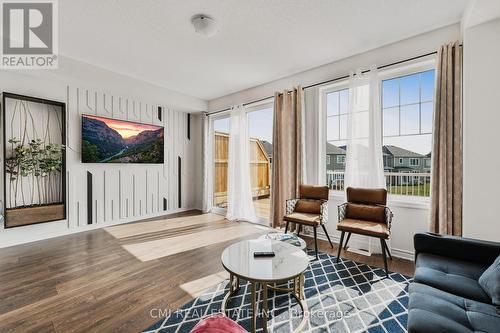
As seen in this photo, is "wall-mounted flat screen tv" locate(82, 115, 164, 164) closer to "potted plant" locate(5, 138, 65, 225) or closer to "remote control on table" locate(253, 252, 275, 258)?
"potted plant" locate(5, 138, 65, 225)

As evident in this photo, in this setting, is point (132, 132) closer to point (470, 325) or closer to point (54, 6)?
point (54, 6)

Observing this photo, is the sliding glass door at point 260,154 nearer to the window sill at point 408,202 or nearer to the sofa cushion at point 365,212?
the sofa cushion at point 365,212

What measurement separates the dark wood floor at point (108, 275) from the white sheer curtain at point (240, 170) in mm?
884

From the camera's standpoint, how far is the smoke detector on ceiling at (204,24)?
2.47 metres

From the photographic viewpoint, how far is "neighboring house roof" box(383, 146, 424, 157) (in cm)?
303

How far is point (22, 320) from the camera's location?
1.74m

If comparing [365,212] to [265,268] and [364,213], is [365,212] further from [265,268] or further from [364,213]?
[265,268]

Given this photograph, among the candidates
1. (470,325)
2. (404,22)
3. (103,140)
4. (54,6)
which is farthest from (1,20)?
(470,325)

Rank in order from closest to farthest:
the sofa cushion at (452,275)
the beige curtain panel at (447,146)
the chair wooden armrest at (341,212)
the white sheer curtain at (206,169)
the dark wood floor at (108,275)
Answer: the sofa cushion at (452,275) < the dark wood floor at (108,275) < the beige curtain panel at (447,146) < the chair wooden armrest at (341,212) < the white sheer curtain at (206,169)

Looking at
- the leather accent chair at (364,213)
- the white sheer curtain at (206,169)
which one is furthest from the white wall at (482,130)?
the white sheer curtain at (206,169)

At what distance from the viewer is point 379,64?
10.2 feet

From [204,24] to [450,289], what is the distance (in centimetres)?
306

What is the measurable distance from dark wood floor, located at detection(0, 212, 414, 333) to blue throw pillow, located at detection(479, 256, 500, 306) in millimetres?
1195

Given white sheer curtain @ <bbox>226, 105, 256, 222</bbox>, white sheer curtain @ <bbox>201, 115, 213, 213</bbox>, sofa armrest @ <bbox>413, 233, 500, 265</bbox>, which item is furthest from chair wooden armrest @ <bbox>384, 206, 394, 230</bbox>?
white sheer curtain @ <bbox>201, 115, 213, 213</bbox>
